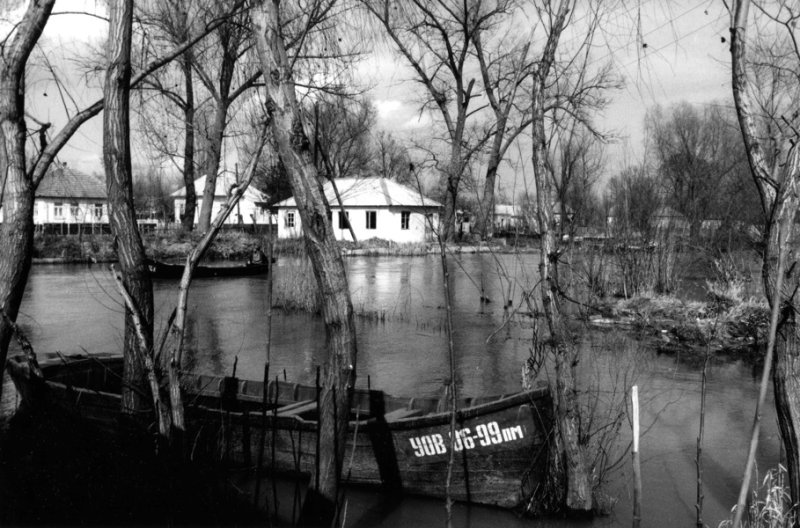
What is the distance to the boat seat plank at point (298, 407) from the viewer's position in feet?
26.2

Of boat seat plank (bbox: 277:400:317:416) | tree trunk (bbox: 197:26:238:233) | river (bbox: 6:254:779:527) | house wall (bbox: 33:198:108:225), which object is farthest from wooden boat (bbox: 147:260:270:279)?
house wall (bbox: 33:198:108:225)

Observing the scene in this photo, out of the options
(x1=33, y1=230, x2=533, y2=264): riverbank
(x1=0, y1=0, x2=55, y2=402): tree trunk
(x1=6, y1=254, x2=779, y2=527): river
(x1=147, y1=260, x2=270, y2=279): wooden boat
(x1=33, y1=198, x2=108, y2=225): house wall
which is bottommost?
(x1=6, y1=254, x2=779, y2=527): river

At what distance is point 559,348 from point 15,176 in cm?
522

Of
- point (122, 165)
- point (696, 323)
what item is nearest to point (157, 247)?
point (696, 323)

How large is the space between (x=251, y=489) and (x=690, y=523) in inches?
169

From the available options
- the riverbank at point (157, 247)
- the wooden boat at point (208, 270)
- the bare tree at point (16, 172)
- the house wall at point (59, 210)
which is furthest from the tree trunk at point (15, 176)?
the house wall at point (59, 210)

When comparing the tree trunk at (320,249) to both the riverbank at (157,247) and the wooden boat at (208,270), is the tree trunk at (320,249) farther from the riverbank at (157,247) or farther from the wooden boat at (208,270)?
the riverbank at (157,247)

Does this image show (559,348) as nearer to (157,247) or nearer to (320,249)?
(320,249)

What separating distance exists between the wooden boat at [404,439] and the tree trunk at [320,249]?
0.79 metres

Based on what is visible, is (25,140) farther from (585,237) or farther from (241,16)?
(585,237)

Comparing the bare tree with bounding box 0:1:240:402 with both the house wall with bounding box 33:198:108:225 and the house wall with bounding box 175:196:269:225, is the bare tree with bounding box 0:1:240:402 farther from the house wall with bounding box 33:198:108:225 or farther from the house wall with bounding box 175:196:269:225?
the house wall with bounding box 33:198:108:225

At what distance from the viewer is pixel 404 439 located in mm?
7125

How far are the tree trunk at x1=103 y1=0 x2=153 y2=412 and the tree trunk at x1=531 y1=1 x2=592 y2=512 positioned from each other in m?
3.48

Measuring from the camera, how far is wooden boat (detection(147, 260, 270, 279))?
30641 millimetres
